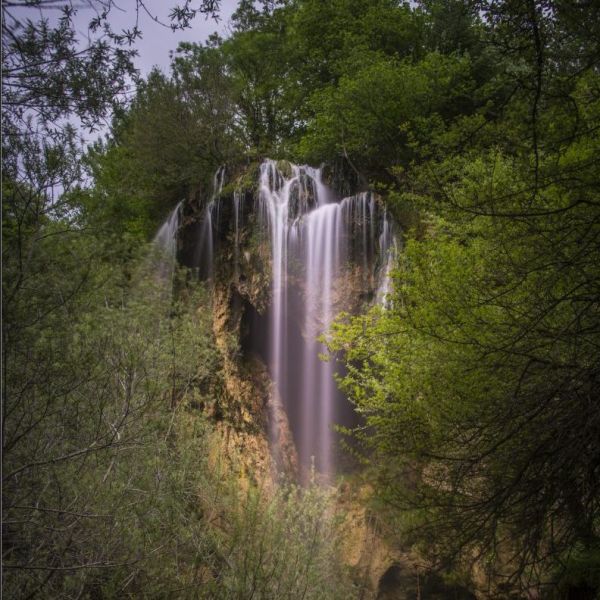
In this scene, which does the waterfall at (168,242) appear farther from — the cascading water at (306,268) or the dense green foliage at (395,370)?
the dense green foliage at (395,370)

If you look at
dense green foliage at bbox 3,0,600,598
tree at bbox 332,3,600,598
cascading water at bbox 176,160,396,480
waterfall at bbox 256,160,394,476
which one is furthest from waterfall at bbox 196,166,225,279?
tree at bbox 332,3,600,598

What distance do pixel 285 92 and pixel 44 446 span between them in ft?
48.2

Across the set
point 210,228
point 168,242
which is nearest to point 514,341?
point 210,228

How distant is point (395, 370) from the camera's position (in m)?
6.95

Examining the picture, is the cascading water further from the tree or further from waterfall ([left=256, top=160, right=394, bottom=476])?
the tree

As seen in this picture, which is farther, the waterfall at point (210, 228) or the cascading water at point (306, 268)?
the waterfall at point (210, 228)

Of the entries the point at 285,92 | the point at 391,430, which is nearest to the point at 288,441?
the point at 391,430

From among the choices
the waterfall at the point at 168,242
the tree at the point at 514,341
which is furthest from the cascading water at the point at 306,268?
the tree at the point at 514,341

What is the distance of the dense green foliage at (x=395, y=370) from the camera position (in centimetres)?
299

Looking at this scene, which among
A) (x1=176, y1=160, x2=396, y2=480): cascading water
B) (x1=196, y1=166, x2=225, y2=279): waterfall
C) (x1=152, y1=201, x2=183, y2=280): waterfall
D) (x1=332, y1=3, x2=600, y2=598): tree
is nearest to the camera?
(x1=332, y1=3, x2=600, y2=598): tree

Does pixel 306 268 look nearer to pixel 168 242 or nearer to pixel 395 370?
pixel 168 242

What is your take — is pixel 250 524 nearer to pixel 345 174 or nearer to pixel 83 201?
pixel 83 201

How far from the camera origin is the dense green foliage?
A: 9.81 ft

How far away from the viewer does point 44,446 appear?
377 cm
